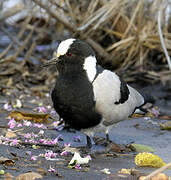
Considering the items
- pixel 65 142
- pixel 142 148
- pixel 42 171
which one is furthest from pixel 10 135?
pixel 142 148

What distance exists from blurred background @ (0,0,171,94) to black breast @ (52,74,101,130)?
2359 millimetres

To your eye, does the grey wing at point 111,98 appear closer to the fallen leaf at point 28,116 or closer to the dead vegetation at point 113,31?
the fallen leaf at point 28,116

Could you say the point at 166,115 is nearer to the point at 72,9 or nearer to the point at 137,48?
the point at 137,48

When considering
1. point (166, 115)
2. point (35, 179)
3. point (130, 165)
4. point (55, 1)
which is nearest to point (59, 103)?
point (130, 165)

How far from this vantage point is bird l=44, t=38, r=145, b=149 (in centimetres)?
370

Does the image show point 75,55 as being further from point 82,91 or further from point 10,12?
→ point 10,12

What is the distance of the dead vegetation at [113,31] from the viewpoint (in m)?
6.33

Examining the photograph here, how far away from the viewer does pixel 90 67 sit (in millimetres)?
3814

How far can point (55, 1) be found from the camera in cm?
625

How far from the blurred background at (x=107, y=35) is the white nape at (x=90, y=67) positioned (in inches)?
88.4

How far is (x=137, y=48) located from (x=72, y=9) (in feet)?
3.67

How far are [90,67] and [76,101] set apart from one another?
1.08 ft

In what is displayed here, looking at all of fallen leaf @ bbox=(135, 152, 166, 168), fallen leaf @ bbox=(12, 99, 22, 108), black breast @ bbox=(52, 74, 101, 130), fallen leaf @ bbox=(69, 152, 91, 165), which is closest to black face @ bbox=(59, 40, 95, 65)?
black breast @ bbox=(52, 74, 101, 130)

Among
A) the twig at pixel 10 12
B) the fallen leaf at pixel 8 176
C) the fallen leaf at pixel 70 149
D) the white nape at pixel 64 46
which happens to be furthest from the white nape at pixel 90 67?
the twig at pixel 10 12
